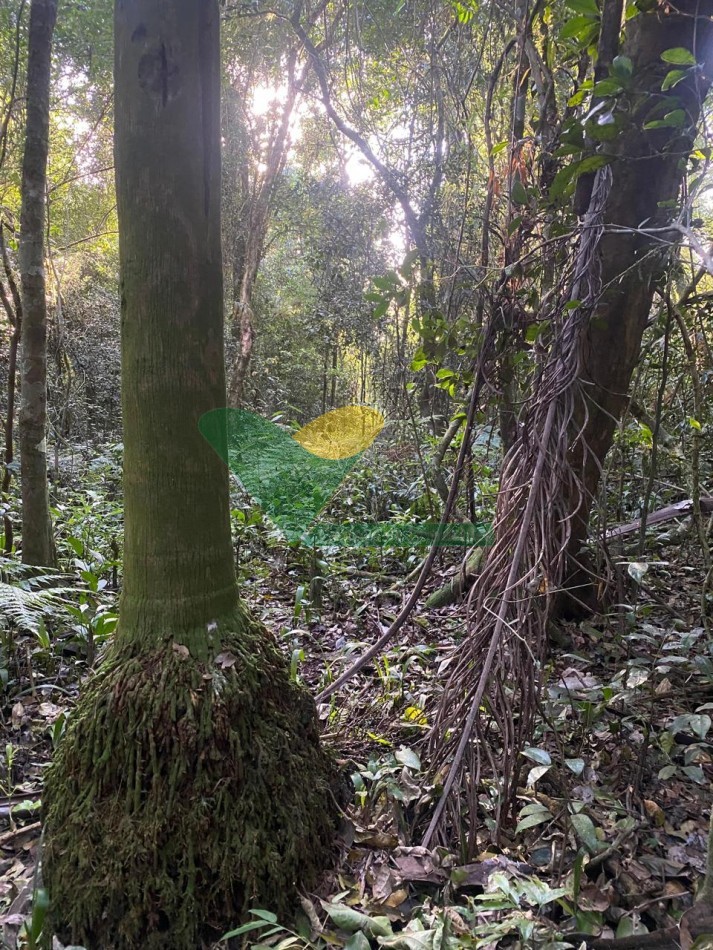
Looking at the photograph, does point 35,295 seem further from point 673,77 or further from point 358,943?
point 358,943

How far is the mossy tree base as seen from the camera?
1220 mm

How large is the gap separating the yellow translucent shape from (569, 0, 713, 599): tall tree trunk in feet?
5.63

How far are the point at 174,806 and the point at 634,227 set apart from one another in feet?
7.96

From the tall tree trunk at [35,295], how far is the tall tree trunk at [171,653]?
1.78 m

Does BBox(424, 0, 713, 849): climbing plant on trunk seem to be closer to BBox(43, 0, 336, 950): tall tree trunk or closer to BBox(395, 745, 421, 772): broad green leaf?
BBox(395, 745, 421, 772): broad green leaf

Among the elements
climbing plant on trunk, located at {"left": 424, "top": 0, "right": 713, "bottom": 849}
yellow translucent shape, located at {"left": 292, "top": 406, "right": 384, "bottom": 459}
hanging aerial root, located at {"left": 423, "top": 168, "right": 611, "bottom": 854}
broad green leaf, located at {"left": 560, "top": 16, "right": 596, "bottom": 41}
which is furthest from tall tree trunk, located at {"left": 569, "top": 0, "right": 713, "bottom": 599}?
yellow translucent shape, located at {"left": 292, "top": 406, "right": 384, "bottom": 459}

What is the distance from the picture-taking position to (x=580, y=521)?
224cm

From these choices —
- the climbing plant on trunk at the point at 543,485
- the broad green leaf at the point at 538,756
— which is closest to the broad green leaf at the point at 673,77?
the climbing plant on trunk at the point at 543,485

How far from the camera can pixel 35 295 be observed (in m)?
2.82

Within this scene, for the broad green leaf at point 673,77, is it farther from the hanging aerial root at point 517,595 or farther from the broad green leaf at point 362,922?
the broad green leaf at point 362,922

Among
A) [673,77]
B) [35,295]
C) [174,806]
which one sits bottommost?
[174,806]

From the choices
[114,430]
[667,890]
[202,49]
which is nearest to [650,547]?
[667,890]

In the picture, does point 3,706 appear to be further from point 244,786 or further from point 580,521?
point 580,521

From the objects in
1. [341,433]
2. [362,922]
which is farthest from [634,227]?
[362,922]
